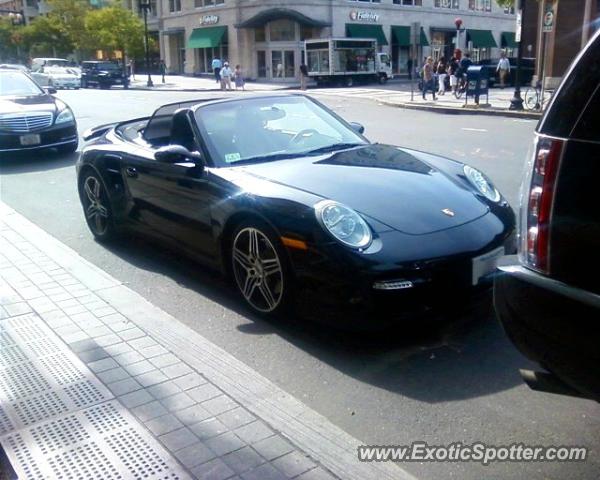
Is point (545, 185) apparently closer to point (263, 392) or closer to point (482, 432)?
point (482, 432)

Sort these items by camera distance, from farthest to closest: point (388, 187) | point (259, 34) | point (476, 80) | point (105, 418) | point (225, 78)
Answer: point (259, 34), point (225, 78), point (476, 80), point (388, 187), point (105, 418)

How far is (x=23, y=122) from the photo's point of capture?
11664 millimetres

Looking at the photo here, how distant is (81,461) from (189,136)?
2942mm

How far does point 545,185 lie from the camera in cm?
252

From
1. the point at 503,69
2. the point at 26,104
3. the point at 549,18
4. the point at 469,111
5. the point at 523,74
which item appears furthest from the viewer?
the point at 523,74

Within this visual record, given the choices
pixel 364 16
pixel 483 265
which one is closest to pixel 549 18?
pixel 483 265

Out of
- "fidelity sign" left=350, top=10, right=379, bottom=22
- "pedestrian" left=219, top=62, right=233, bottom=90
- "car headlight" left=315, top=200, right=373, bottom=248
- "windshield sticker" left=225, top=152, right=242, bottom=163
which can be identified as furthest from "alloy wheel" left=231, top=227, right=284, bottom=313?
"fidelity sign" left=350, top=10, right=379, bottom=22

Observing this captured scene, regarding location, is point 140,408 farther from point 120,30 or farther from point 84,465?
point 120,30

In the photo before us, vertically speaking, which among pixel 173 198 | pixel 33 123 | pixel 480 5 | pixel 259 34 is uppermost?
pixel 480 5

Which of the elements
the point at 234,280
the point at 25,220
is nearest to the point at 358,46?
the point at 25,220

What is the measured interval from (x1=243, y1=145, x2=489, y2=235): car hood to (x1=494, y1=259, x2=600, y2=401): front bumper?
1264mm

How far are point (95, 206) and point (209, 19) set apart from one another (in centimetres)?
4882

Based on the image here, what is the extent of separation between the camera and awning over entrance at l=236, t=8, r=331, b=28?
45406mm

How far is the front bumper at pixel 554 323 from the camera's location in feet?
7.62
